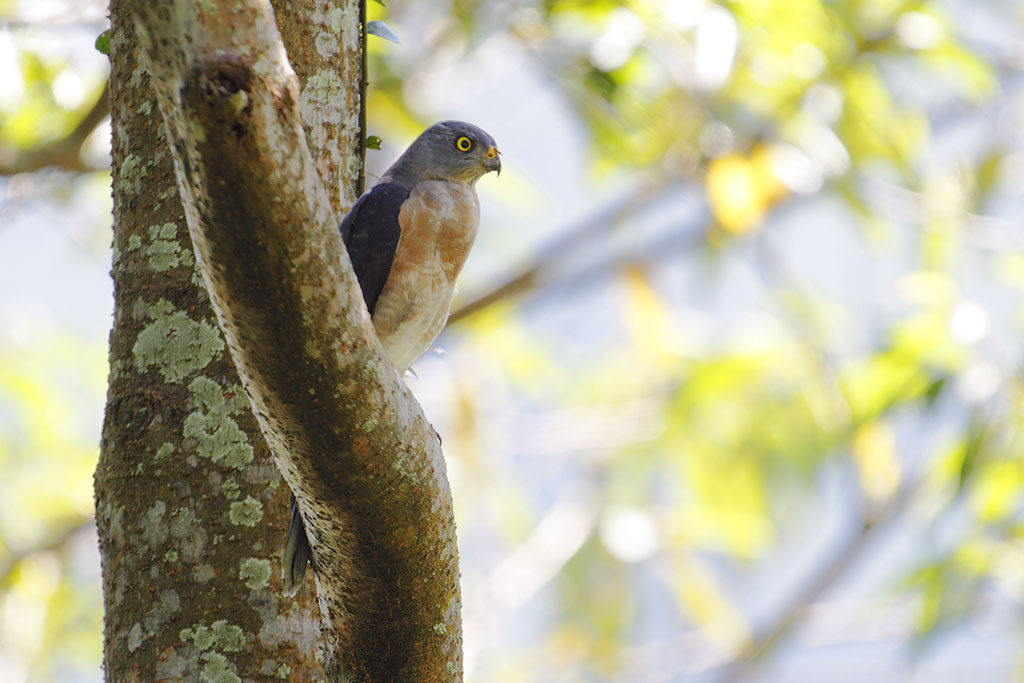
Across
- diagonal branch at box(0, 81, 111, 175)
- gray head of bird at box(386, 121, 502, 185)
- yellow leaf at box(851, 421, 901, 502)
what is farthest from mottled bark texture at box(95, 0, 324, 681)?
yellow leaf at box(851, 421, 901, 502)

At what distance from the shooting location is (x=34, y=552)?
5.55 metres

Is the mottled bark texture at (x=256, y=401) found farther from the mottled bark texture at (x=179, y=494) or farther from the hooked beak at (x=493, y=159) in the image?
the hooked beak at (x=493, y=159)

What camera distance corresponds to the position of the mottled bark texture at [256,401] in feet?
4.63

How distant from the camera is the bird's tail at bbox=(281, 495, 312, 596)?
208 cm

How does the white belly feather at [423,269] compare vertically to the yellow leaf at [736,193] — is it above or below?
below

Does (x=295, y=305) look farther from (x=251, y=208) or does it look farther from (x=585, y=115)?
(x=585, y=115)

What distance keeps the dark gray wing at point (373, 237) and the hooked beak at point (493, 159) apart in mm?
548

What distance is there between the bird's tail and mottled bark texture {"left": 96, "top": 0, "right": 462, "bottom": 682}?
0.23ft

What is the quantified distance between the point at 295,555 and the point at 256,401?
55 centimetres

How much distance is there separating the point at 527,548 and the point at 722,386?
8.10ft

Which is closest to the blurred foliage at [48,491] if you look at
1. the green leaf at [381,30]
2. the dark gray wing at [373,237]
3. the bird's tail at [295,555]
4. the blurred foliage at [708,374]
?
the blurred foliage at [708,374]

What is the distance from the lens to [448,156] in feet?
9.89

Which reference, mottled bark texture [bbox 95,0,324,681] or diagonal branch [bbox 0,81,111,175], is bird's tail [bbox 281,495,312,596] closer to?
mottled bark texture [bbox 95,0,324,681]

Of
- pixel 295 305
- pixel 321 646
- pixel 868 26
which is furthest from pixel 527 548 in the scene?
pixel 295 305
